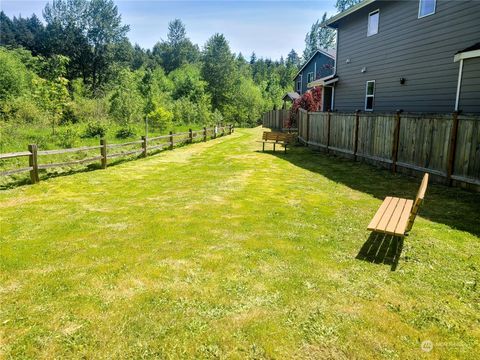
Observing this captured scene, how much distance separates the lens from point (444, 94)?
12312 millimetres

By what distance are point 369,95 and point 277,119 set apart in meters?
20.5

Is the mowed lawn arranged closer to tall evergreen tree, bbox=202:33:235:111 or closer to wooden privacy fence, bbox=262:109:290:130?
wooden privacy fence, bbox=262:109:290:130

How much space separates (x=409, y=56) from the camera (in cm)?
1398

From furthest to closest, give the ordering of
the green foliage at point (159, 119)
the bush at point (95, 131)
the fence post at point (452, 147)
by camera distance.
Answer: the green foliage at point (159, 119)
the bush at point (95, 131)
the fence post at point (452, 147)

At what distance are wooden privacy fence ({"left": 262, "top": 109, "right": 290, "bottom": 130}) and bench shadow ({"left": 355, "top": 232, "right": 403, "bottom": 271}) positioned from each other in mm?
26908

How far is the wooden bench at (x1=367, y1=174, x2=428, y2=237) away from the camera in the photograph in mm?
4785

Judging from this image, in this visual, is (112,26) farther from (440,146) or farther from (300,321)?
(300,321)

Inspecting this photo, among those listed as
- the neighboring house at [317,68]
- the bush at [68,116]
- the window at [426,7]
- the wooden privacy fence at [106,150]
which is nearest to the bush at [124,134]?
the wooden privacy fence at [106,150]

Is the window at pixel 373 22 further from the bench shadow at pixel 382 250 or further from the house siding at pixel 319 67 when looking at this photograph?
the house siding at pixel 319 67

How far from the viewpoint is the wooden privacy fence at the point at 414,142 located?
28.1ft

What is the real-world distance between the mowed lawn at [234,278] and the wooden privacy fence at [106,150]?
4.37 ft

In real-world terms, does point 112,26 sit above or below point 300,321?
above

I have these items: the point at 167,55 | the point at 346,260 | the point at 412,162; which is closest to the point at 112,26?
the point at 167,55

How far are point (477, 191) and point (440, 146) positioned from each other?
63.6 inches
